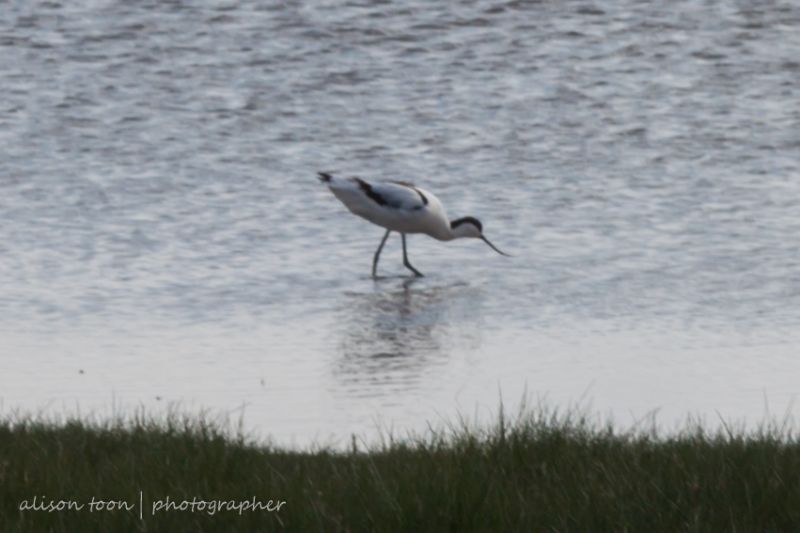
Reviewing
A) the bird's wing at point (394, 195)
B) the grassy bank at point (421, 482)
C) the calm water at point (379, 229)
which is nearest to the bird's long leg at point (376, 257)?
the calm water at point (379, 229)

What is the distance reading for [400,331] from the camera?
1120 cm

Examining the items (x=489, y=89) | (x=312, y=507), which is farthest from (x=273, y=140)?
(x=312, y=507)

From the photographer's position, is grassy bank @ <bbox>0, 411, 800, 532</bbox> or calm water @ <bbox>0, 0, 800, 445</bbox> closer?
grassy bank @ <bbox>0, 411, 800, 532</bbox>

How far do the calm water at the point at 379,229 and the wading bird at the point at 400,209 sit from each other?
0.27m

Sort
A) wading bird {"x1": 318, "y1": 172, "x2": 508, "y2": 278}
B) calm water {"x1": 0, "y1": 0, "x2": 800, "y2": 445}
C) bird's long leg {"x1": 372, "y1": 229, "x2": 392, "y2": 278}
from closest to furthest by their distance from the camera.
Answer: calm water {"x1": 0, "y1": 0, "x2": 800, "y2": 445}, bird's long leg {"x1": 372, "y1": 229, "x2": 392, "y2": 278}, wading bird {"x1": 318, "y1": 172, "x2": 508, "y2": 278}

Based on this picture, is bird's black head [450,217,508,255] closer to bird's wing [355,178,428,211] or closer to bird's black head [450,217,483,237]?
bird's black head [450,217,483,237]

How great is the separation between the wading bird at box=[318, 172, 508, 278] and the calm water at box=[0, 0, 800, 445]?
10.8 inches

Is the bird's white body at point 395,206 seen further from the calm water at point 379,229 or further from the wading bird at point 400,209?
the calm water at point 379,229

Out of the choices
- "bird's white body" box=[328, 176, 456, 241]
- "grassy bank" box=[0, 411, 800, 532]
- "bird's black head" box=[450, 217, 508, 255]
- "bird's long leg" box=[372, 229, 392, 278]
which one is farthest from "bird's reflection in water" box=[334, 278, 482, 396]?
"grassy bank" box=[0, 411, 800, 532]

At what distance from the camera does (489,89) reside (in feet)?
61.2

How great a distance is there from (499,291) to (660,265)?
1177 millimetres

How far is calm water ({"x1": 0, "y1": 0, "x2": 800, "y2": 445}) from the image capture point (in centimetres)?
930

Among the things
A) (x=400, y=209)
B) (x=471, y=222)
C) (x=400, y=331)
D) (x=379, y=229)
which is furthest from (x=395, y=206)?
(x=400, y=331)

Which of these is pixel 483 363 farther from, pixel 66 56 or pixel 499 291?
pixel 66 56
